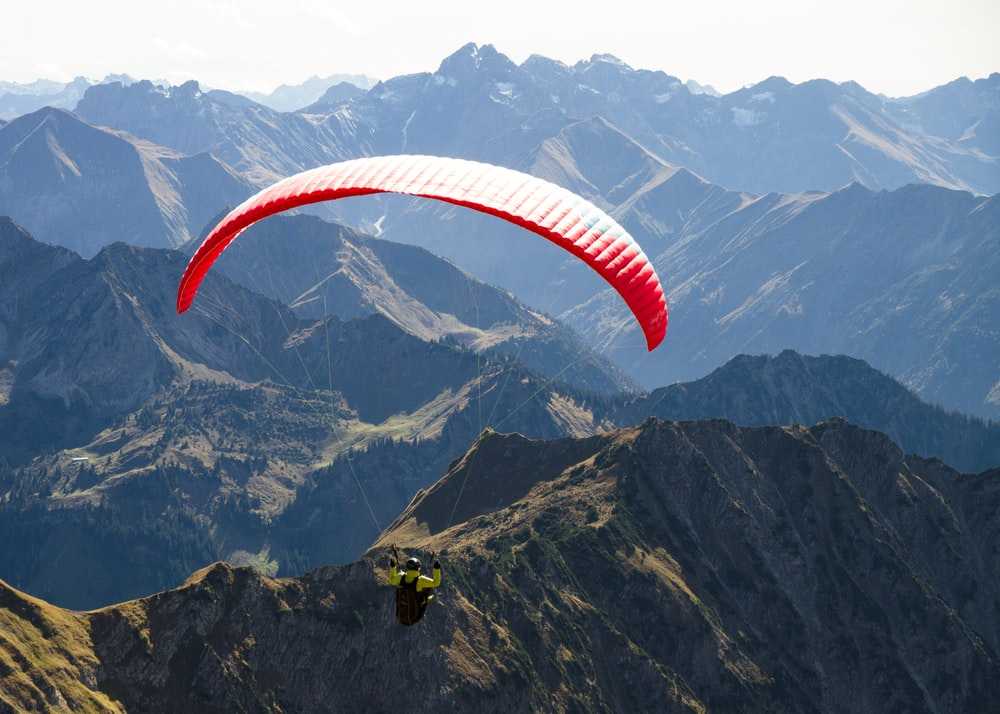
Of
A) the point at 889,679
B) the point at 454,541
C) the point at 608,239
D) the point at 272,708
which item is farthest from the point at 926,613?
the point at 608,239

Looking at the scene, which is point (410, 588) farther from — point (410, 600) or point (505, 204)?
point (505, 204)

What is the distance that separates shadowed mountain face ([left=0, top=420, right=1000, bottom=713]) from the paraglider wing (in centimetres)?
4814

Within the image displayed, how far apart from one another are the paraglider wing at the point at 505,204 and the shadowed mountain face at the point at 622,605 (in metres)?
48.1

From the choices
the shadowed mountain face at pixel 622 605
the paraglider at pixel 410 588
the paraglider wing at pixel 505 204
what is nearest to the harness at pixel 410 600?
the paraglider at pixel 410 588

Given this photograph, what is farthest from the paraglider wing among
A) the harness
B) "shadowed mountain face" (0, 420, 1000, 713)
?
"shadowed mountain face" (0, 420, 1000, 713)

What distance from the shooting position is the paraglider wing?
64.4 meters

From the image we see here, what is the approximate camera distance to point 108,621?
353ft

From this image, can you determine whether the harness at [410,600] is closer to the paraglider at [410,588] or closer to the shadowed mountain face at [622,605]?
the paraglider at [410,588]

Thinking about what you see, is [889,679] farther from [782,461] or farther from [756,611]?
[782,461]

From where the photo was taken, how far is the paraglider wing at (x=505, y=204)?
6438cm

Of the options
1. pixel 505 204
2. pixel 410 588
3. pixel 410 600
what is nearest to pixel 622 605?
pixel 410 600

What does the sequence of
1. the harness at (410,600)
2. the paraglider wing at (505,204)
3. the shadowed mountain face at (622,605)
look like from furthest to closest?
the shadowed mountain face at (622,605) < the paraglider wing at (505,204) < the harness at (410,600)

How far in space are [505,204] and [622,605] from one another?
296 ft

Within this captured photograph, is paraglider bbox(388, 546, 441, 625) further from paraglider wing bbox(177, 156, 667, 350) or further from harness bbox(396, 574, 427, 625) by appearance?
paraglider wing bbox(177, 156, 667, 350)
